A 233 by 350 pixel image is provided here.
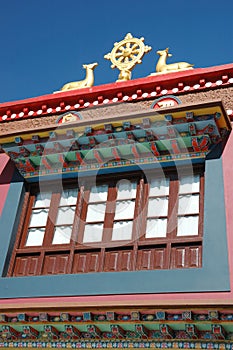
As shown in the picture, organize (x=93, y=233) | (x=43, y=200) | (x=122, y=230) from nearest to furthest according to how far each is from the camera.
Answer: (x=122, y=230) < (x=93, y=233) < (x=43, y=200)

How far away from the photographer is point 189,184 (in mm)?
6645

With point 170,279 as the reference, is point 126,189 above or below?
above

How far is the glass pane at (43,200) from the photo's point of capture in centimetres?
715

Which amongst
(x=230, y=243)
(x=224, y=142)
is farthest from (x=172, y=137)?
(x=230, y=243)

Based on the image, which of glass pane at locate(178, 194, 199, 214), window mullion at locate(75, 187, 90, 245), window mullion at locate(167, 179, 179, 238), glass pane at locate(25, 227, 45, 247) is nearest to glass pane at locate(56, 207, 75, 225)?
window mullion at locate(75, 187, 90, 245)

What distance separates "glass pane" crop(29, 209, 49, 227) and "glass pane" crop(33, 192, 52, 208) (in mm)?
73

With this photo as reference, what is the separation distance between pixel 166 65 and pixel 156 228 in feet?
9.30

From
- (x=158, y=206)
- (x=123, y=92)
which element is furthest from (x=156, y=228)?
(x=123, y=92)

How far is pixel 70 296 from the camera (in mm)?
6023

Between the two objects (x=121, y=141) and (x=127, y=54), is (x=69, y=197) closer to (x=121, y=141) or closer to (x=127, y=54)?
(x=121, y=141)

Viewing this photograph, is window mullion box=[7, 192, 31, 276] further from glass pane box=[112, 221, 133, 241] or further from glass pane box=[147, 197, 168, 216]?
glass pane box=[147, 197, 168, 216]

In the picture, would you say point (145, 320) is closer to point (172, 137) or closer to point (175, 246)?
point (175, 246)

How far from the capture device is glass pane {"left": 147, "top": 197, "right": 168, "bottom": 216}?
650 centimetres

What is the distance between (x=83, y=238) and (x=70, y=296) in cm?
85
